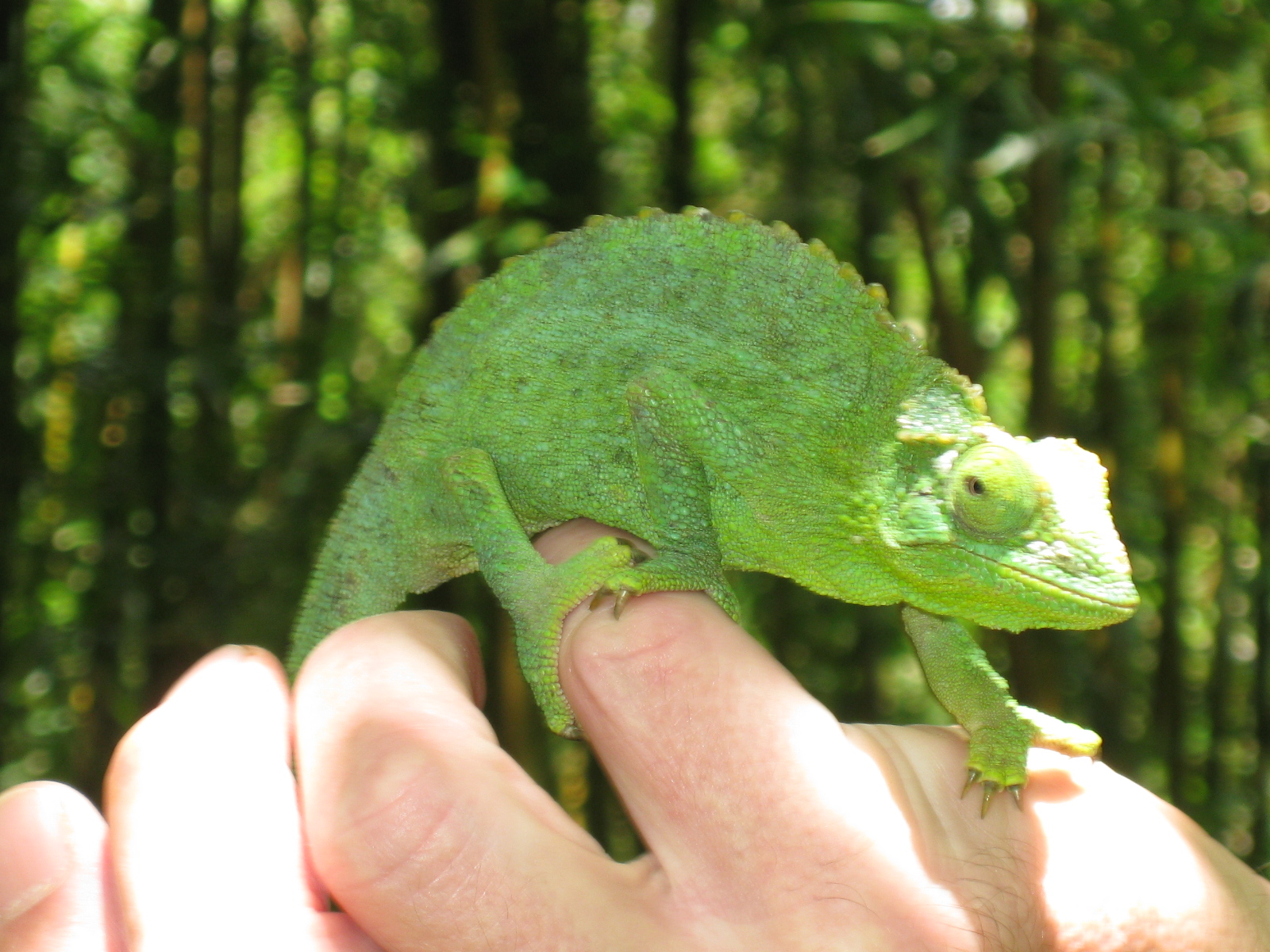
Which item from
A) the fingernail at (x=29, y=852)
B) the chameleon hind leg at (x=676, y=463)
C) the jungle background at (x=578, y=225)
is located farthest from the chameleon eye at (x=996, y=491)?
the jungle background at (x=578, y=225)

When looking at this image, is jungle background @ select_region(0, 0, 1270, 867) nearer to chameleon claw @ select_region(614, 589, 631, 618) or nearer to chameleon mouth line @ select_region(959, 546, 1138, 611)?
chameleon mouth line @ select_region(959, 546, 1138, 611)

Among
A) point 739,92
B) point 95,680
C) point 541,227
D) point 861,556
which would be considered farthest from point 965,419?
point 739,92

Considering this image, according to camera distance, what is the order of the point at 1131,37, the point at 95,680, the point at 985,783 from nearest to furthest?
1. the point at 985,783
2. the point at 1131,37
3. the point at 95,680

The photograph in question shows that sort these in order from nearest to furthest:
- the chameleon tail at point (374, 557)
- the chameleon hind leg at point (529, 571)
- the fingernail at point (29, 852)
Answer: the fingernail at point (29, 852)
the chameleon hind leg at point (529, 571)
the chameleon tail at point (374, 557)

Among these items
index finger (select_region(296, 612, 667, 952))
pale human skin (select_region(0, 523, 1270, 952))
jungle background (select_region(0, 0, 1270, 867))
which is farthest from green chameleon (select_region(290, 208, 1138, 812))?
jungle background (select_region(0, 0, 1270, 867))

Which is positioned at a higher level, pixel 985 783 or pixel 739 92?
pixel 739 92

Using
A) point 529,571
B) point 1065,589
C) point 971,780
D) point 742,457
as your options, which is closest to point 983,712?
point 971,780

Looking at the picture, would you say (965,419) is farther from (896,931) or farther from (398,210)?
(398,210)

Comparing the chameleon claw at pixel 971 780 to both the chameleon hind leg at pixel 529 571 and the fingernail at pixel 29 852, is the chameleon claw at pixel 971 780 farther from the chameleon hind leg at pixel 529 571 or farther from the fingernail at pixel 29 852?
the fingernail at pixel 29 852
